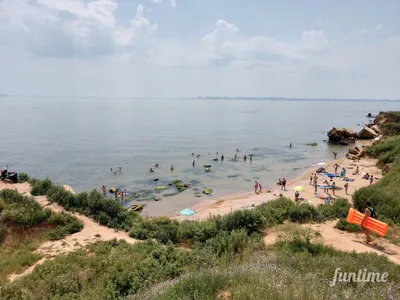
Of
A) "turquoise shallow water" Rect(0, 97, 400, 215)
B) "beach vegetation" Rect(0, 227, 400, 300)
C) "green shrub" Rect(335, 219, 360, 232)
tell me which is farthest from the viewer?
"turquoise shallow water" Rect(0, 97, 400, 215)

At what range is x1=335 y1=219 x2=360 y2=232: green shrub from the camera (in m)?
14.5

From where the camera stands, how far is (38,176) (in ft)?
121

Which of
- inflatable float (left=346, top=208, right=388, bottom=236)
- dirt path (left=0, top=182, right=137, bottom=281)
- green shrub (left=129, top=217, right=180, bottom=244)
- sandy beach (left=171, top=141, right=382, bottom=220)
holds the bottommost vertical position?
sandy beach (left=171, top=141, right=382, bottom=220)

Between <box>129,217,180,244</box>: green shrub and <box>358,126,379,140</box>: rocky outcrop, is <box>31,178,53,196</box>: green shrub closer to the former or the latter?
<box>129,217,180,244</box>: green shrub

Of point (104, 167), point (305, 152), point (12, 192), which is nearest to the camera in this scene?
point (12, 192)

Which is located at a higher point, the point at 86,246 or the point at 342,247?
the point at 342,247

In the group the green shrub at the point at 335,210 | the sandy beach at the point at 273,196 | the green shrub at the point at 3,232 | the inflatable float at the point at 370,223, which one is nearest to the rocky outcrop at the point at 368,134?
the sandy beach at the point at 273,196

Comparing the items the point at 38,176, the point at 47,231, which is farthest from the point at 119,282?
the point at 38,176

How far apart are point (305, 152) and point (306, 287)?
2129 inches

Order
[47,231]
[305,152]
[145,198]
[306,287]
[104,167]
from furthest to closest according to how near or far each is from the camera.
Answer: [305,152]
[104,167]
[145,198]
[47,231]
[306,287]

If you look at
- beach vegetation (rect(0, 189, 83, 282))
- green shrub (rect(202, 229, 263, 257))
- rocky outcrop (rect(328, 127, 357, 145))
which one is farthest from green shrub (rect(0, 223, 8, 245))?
rocky outcrop (rect(328, 127, 357, 145))

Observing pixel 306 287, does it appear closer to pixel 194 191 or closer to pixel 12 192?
pixel 12 192

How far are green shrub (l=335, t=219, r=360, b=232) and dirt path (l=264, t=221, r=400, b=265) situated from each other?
0.94ft

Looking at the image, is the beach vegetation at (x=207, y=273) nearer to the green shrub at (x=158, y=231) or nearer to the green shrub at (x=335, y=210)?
the green shrub at (x=158, y=231)
